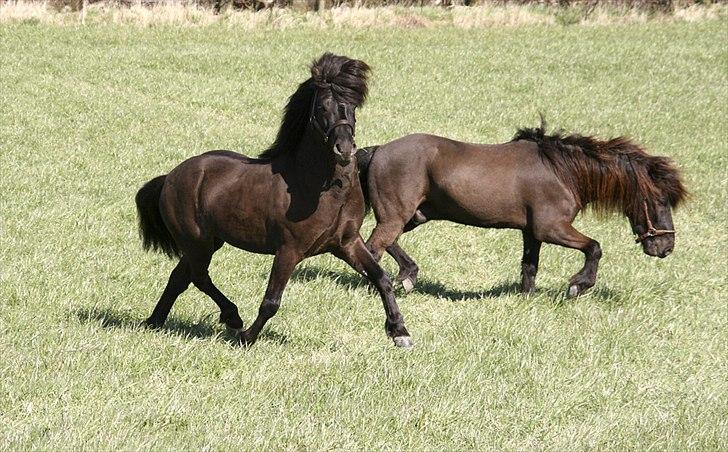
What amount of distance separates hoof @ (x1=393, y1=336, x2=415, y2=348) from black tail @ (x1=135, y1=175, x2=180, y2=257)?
6.92ft

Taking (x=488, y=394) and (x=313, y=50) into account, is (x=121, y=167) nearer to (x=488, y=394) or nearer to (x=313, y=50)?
(x=488, y=394)

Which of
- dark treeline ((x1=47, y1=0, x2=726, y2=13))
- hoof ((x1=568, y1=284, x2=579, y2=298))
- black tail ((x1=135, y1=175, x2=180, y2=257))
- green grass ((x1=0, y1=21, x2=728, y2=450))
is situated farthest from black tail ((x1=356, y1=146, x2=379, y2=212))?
dark treeline ((x1=47, y1=0, x2=726, y2=13))

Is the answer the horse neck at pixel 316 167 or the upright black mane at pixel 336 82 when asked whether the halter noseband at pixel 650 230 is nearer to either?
the horse neck at pixel 316 167

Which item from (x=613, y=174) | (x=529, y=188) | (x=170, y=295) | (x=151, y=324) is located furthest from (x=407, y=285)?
(x=151, y=324)

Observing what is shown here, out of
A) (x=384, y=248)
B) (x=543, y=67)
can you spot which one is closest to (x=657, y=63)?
(x=543, y=67)

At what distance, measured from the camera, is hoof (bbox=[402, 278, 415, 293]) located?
33.4 feet

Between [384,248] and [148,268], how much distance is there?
2.41m

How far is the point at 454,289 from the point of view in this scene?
34.7 ft

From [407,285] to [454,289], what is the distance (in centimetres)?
64

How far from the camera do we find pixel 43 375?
6.10 metres

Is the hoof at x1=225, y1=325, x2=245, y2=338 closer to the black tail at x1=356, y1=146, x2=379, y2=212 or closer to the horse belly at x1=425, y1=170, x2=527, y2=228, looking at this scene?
the black tail at x1=356, y1=146, x2=379, y2=212

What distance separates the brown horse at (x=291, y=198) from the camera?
6832 millimetres

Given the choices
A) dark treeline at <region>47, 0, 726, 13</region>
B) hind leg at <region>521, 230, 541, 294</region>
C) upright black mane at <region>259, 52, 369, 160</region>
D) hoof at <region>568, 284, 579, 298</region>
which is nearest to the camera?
upright black mane at <region>259, 52, 369, 160</region>

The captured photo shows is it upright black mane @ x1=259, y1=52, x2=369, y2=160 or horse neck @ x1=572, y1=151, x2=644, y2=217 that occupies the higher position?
upright black mane @ x1=259, y1=52, x2=369, y2=160
